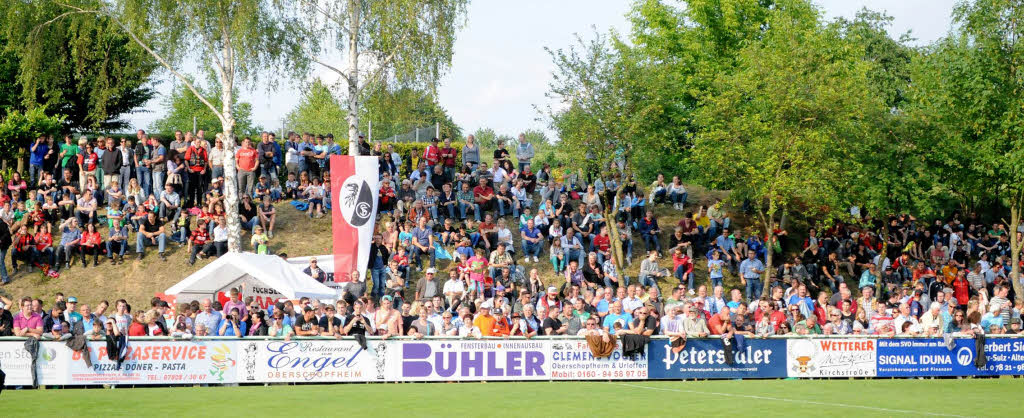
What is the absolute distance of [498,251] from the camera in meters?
25.0

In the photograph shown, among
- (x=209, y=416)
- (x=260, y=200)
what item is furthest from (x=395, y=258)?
(x=209, y=416)

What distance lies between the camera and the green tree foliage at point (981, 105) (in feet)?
90.5

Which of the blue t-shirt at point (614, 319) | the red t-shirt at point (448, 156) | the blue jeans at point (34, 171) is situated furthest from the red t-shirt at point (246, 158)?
the blue t-shirt at point (614, 319)

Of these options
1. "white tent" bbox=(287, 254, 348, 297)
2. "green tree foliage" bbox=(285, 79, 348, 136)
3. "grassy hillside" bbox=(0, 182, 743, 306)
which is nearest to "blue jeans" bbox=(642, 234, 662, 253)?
"grassy hillside" bbox=(0, 182, 743, 306)

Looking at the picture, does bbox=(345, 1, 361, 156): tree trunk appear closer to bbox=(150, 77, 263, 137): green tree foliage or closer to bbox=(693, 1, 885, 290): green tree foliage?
bbox=(693, 1, 885, 290): green tree foliage

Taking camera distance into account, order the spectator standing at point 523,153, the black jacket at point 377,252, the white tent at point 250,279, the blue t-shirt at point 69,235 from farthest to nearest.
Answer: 1. the spectator standing at point 523,153
2. the blue t-shirt at point 69,235
3. the black jacket at point 377,252
4. the white tent at point 250,279

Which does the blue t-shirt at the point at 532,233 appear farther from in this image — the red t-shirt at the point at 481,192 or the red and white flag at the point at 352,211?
the red and white flag at the point at 352,211

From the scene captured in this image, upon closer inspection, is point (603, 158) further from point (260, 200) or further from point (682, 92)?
point (682, 92)

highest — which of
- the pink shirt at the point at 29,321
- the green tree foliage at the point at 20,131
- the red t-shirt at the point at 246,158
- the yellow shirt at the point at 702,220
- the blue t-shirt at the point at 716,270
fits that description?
the green tree foliage at the point at 20,131

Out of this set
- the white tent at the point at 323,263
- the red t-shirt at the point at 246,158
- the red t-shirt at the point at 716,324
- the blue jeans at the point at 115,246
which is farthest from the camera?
the red t-shirt at the point at 246,158

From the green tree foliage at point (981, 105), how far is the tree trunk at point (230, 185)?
19.8 meters

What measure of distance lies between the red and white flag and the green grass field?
6223mm

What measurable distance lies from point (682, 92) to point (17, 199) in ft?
80.4

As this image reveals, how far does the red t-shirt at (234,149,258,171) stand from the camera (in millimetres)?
27484
